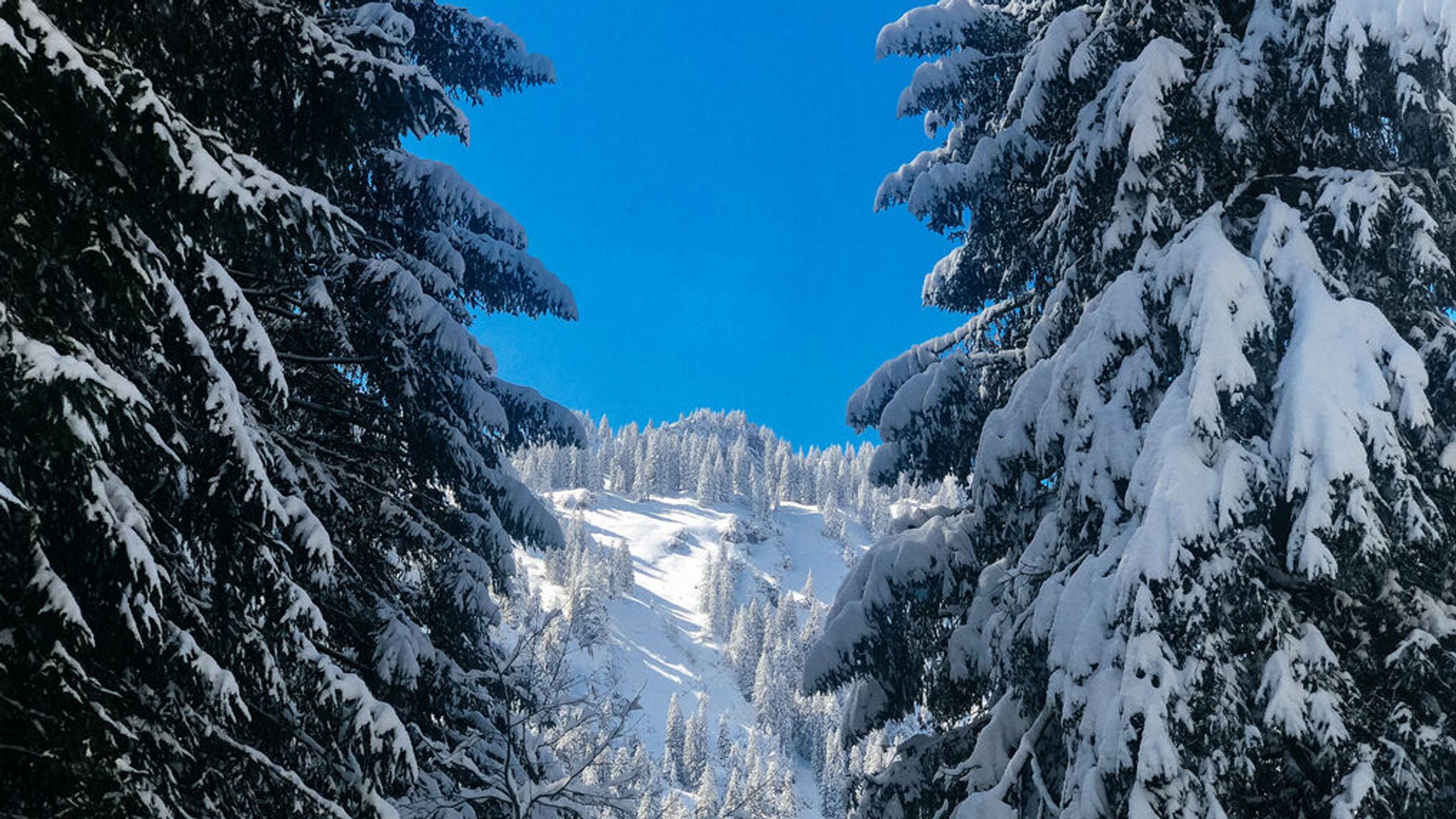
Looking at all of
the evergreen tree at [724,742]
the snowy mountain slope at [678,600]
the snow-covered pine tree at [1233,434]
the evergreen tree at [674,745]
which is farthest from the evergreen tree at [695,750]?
the snow-covered pine tree at [1233,434]

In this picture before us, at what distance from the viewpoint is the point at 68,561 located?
372 centimetres

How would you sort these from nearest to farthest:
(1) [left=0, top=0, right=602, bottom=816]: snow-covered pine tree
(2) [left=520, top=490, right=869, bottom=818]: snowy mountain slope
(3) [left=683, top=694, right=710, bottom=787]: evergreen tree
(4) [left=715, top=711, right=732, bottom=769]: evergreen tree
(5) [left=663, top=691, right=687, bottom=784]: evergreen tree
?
(1) [left=0, top=0, right=602, bottom=816]: snow-covered pine tree < (3) [left=683, top=694, right=710, bottom=787]: evergreen tree < (5) [left=663, top=691, right=687, bottom=784]: evergreen tree < (4) [left=715, top=711, right=732, bottom=769]: evergreen tree < (2) [left=520, top=490, right=869, bottom=818]: snowy mountain slope

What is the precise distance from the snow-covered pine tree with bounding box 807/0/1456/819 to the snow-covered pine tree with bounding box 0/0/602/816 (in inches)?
155

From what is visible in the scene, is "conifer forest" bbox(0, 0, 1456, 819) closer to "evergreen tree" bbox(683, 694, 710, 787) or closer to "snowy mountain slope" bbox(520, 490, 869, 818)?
"snowy mountain slope" bbox(520, 490, 869, 818)

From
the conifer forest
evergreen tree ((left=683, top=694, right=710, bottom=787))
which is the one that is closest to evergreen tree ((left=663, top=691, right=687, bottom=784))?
evergreen tree ((left=683, top=694, right=710, bottom=787))

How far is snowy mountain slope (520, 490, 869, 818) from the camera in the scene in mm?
135375

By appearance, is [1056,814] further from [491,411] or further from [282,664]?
[491,411]

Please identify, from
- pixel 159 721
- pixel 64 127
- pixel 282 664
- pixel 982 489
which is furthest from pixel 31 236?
pixel 982 489

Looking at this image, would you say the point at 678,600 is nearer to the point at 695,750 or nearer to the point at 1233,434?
the point at 695,750

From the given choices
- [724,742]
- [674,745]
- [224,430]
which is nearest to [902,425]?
[224,430]

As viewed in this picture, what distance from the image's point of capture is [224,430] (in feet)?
14.1

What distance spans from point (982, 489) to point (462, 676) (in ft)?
14.7

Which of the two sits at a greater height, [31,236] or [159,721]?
[31,236]

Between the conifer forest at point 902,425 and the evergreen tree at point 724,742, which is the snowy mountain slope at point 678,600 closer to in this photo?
the evergreen tree at point 724,742
